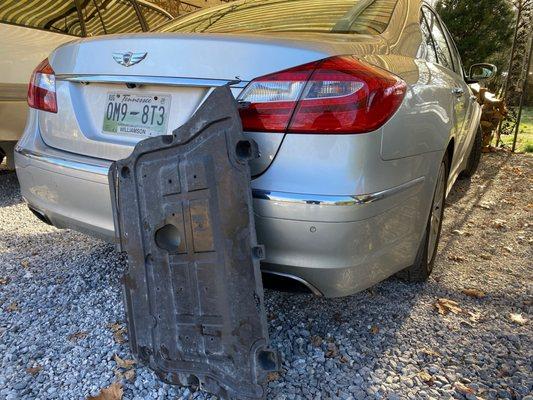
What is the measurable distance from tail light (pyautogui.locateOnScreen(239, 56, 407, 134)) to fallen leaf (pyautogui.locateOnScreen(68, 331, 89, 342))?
1284 millimetres

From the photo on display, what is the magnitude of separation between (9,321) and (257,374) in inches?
56.3

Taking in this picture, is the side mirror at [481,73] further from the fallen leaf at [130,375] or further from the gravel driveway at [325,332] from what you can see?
the fallen leaf at [130,375]

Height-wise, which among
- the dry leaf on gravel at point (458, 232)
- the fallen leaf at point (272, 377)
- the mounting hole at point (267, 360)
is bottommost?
the dry leaf on gravel at point (458, 232)

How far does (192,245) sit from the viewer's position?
1752mm

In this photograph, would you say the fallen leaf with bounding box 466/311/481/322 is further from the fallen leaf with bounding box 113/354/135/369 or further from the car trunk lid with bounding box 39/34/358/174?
the fallen leaf with bounding box 113/354/135/369

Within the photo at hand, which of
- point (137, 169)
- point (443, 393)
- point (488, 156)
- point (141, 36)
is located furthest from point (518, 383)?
point (488, 156)

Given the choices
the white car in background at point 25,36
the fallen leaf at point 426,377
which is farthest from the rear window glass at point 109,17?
the fallen leaf at point 426,377

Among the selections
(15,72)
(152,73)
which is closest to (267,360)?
(152,73)

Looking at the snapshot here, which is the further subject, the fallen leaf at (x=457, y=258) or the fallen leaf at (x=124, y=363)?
the fallen leaf at (x=457, y=258)

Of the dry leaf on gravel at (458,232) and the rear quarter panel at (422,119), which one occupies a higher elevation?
the rear quarter panel at (422,119)

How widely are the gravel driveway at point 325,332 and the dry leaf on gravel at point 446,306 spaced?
0.03 ft

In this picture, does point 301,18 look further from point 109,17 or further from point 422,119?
point 109,17

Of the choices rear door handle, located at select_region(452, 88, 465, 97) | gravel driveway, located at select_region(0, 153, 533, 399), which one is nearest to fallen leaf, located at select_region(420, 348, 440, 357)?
gravel driveway, located at select_region(0, 153, 533, 399)

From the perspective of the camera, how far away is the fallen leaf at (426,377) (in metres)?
1.97
